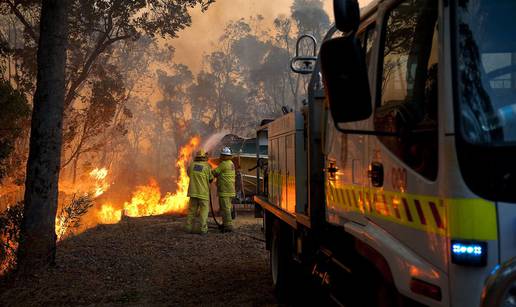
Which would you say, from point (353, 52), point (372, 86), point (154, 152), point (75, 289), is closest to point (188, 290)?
point (75, 289)

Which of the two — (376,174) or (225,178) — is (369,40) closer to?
(376,174)

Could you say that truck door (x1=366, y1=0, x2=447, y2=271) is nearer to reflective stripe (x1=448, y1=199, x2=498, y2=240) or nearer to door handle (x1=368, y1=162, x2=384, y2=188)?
door handle (x1=368, y1=162, x2=384, y2=188)

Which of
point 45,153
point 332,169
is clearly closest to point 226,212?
point 45,153

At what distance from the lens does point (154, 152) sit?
83.6 m

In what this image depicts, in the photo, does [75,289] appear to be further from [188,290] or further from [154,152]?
[154,152]

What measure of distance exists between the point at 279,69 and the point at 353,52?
51.0 m

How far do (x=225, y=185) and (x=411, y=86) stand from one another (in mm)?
10803

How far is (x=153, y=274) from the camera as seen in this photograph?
8688 mm

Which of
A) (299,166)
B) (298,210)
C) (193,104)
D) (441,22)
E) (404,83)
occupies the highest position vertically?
(193,104)

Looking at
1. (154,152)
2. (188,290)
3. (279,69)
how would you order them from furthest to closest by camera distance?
(154,152)
(279,69)
(188,290)

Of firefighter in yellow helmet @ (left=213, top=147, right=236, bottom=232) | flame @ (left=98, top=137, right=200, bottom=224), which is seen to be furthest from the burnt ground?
flame @ (left=98, top=137, right=200, bottom=224)

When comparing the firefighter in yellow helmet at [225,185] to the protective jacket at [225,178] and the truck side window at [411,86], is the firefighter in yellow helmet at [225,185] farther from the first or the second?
the truck side window at [411,86]

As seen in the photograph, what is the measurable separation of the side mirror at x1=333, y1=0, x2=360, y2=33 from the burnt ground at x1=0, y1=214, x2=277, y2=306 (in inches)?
186

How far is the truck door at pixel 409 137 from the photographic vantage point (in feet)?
8.36
